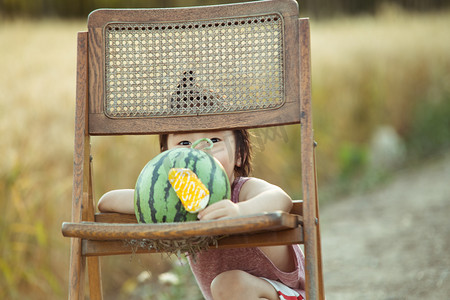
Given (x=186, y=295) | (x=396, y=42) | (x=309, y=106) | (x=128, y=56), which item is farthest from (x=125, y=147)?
(x=396, y=42)

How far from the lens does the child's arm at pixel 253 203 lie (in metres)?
1.89

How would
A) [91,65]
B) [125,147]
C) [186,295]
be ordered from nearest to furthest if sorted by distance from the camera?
[91,65] < [186,295] < [125,147]

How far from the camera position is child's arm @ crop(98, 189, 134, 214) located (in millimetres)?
2295

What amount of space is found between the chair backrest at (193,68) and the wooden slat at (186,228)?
0.58 m

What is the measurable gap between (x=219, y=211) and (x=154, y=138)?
9.76ft

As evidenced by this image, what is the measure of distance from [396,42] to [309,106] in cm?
679

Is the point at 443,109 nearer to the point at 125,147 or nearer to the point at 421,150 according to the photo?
the point at 421,150

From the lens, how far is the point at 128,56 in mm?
2398

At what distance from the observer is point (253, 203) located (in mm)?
1993

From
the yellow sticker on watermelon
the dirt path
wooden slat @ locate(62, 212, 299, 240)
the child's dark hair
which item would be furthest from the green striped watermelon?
the dirt path

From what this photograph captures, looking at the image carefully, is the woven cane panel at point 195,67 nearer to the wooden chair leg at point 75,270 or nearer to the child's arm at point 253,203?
the child's arm at point 253,203

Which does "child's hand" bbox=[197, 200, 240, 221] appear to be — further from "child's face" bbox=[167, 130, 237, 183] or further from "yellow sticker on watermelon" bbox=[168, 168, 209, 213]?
"child's face" bbox=[167, 130, 237, 183]

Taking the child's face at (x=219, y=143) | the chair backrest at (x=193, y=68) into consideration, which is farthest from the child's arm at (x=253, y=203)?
the chair backrest at (x=193, y=68)

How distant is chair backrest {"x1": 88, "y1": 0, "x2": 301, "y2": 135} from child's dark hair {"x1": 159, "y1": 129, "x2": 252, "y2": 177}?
144 mm
